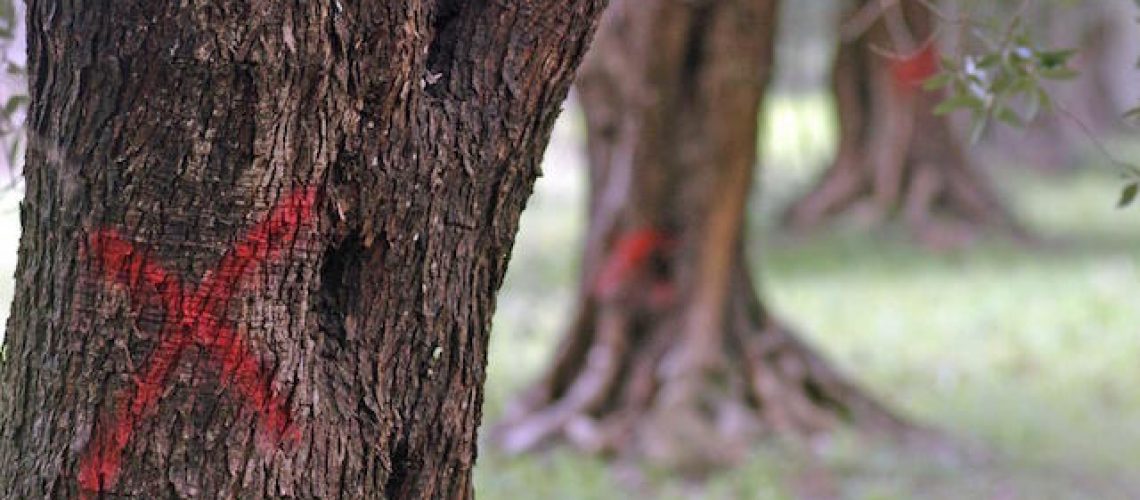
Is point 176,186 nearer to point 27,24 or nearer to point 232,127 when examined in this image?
point 232,127

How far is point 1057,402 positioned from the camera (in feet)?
30.3

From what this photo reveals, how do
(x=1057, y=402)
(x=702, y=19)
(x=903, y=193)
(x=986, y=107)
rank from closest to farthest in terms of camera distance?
(x=986, y=107), (x=702, y=19), (x=1057, y=402), (x=903, y=193)

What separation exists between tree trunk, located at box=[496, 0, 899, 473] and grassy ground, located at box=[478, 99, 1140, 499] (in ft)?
0.77

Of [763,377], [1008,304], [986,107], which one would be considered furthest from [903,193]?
[986,107]

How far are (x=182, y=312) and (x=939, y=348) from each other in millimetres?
8394

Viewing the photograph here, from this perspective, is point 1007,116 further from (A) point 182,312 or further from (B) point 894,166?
(B) point 894,166

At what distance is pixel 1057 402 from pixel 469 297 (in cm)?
684

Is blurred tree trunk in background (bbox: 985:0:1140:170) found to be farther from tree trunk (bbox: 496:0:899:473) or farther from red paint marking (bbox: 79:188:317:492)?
red paint marking (bbox: 79:188:317:492)

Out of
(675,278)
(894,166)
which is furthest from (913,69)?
(675,278)

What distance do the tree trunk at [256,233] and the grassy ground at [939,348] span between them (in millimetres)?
4646

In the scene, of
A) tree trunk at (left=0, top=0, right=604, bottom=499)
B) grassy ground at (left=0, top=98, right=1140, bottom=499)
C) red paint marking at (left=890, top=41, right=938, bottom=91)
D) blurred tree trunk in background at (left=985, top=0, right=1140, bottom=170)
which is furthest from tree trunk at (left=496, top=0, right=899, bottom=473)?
blurred tree trunk in background at (left=985, top=0, right=1140, bottom=170)

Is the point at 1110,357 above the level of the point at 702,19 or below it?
below

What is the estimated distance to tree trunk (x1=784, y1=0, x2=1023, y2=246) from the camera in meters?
14.9

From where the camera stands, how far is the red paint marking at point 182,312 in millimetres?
2693
